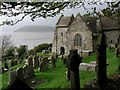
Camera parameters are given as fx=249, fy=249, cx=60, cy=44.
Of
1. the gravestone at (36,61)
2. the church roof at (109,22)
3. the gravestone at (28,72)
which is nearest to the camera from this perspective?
the gravestone at (28,72)

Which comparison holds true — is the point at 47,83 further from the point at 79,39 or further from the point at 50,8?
the point at 79,39

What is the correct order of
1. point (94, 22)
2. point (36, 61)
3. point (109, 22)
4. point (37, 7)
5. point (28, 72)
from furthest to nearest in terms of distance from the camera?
point (94, 22) → point (109, 22) → point (36, 61) → point (28, 72) → point (37, 7)

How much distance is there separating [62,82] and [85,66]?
95cm

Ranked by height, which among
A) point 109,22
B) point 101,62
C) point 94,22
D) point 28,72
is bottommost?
point 28,72

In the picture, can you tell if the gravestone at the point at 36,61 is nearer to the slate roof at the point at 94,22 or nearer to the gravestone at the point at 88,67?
the slate roof at the point at 94,22

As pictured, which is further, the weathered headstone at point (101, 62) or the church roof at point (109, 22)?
the church roof at point (109, 22)

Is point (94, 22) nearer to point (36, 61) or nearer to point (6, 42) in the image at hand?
point (36, 61)

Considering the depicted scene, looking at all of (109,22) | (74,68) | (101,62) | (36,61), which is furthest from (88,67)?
(109,22)

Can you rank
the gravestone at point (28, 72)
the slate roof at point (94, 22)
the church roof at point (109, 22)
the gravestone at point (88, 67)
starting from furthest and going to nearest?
the slate roof at point (94, 22) → the church roof at point (109, 22) → the gravestone at point (28, 72) → the gravestone at point (88, 67)

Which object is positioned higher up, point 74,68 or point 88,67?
point 74,68

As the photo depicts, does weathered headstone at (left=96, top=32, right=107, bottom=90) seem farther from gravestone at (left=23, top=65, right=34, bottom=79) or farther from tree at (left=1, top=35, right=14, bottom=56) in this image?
gravestone at (left=23, top=65, right=34, bottom=79)

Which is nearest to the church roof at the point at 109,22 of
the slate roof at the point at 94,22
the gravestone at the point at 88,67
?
the slate roof at the point at 94,22

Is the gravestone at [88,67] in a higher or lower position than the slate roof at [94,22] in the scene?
lower

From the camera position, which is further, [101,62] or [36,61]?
[36,61]
